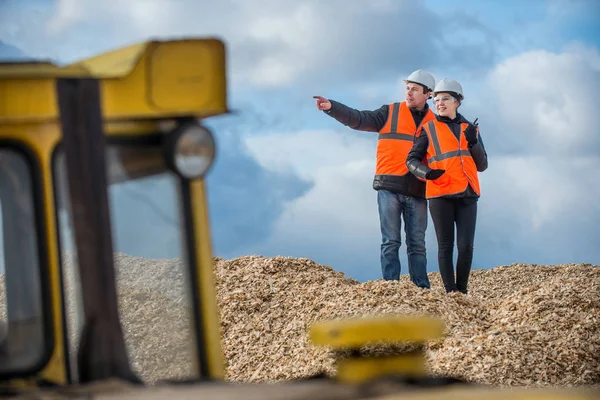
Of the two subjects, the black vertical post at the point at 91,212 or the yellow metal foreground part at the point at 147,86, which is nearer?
the black vertical post at the point at 91,212

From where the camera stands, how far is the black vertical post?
8.22 ft

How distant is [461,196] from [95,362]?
724cm

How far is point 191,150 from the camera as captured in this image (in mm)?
2766

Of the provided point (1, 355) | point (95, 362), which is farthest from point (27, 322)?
point (95, 362)

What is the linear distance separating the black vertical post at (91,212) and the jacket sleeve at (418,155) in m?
Result: 7.00

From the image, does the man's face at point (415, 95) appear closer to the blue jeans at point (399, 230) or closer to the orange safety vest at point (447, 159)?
the orange safety vest at point (447, 159)

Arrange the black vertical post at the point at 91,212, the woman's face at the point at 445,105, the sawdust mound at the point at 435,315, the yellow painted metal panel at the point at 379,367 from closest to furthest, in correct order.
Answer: the yellow painted metal panel at the point at 379,367 → the black vertical post at the point at 91,212 → the sawdust mound at the point at 435,315 → the woman's face at the point at 445,105

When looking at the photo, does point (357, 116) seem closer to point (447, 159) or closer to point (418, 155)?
point (418, 155)

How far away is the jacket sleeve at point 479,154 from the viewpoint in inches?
377

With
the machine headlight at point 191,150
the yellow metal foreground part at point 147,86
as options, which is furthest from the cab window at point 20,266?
the machine headlight at point 191,150

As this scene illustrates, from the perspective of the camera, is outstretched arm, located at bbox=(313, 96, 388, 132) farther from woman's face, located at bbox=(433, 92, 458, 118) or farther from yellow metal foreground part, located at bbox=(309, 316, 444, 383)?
yellow metal foreground part, located at bbox=(309, 316, 444, 383)

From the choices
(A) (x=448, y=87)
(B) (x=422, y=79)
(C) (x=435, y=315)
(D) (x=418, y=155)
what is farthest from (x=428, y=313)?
(B) (x=422, y=79)

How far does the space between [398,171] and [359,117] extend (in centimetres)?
73

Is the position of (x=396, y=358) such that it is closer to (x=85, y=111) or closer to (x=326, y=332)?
(x=326, y=332)
